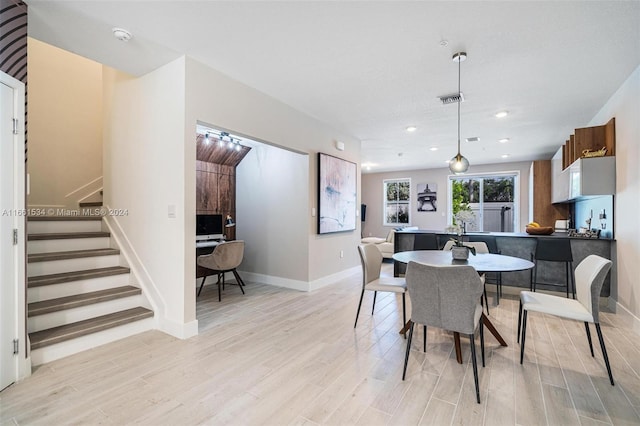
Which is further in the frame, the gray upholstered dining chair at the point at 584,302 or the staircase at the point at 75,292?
the staircase at the point at 75,292

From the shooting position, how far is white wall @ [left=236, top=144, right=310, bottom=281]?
475 cm

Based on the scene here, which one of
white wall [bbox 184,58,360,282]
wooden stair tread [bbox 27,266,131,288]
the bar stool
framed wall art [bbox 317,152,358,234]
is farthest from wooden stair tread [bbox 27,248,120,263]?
the bar stool

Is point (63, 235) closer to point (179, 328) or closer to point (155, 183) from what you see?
point (155, 183)

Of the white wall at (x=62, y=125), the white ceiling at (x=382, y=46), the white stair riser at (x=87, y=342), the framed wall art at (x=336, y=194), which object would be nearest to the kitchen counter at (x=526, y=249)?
the framed wall art at (x=336, y=194)

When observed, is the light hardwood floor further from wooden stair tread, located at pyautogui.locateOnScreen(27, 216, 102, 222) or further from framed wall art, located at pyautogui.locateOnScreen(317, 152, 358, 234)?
framed wall art, located at pyautogui.locateOnScreen(317, 152, 358, 234)

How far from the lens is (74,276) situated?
9.91 ft

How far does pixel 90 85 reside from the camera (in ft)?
15.0

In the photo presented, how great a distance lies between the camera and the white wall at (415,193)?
8250 millimetres

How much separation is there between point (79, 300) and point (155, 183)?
4.23 feet

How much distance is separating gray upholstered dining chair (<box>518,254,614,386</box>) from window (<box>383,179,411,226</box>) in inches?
290

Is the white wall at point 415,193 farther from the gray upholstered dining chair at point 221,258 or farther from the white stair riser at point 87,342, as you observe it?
the white stair riser at point 87,342

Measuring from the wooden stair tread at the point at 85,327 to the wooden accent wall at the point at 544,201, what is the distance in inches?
300

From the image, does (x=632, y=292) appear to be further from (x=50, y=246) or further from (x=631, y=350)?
(x=50, y=246)

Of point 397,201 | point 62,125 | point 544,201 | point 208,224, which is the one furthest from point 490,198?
point 62,125
